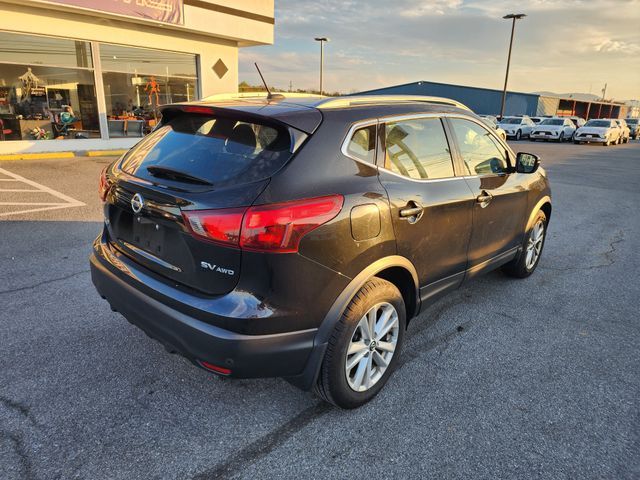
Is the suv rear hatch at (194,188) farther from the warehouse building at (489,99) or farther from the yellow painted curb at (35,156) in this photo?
the warehouse building at (489,99)

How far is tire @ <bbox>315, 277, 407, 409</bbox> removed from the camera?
96.1 inches

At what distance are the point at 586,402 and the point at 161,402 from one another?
2.62 metres

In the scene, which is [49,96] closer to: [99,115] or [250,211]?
[99,115]

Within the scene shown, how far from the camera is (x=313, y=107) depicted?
253 centimetres

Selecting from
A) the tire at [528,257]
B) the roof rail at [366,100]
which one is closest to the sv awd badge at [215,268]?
the roof rail at [366,100]

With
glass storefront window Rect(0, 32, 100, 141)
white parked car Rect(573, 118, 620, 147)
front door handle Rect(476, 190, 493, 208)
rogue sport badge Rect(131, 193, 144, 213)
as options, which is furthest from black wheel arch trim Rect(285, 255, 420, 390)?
white parked car Rect(573, 118, 620, 147)

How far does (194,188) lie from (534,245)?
3.91m

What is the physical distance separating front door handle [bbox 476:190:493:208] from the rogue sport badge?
240cm

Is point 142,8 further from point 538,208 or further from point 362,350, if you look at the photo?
point 362,350

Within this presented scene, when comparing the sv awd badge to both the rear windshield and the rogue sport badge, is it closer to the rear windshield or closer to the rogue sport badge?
the rear windshield

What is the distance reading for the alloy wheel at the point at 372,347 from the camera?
260 centimetres

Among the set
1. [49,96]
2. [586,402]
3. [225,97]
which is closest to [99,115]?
[49,96]

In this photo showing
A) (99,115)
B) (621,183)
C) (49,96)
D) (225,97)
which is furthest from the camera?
(99,115)

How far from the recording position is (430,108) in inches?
129
